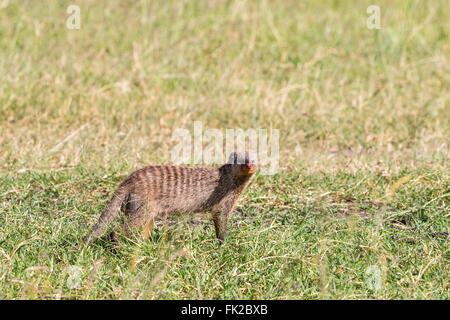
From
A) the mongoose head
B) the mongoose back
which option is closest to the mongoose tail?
the mongoose back

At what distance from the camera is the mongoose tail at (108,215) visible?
3771 mm

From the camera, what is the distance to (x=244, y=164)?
4.03m

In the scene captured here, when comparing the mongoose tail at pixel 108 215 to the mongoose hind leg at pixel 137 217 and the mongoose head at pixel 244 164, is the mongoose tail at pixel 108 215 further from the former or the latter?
the mongoose head at pixel 244 164

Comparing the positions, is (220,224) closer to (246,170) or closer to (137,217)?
(246,170)

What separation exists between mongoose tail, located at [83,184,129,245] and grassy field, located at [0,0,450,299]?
0.28 ft

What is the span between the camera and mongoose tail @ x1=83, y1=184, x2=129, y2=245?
148 inches

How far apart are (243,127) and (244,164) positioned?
2134 millimetres

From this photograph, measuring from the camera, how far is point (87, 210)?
4.33 metres

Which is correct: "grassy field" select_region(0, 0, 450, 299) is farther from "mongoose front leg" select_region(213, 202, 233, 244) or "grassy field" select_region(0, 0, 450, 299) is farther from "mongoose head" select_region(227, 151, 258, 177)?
"mongoose head" select_region(227, 151, 258, 177)

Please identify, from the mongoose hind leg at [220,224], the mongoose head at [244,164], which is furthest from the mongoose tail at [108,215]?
the mongoose head at [244,164]

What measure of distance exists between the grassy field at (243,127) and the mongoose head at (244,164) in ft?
0.99
